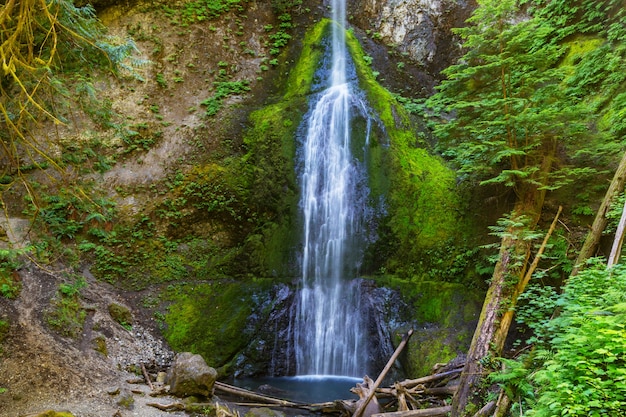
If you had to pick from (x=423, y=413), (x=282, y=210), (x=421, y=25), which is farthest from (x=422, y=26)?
(x=423, y=413)

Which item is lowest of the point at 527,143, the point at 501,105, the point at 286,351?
the point at 286,351

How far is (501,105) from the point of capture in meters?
7.38

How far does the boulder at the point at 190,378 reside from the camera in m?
6.96

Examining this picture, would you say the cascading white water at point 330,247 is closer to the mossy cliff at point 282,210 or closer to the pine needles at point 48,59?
the mossy cliff at point 282,210

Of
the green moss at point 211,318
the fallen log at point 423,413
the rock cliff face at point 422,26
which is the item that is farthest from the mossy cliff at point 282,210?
the rock cliff face at point 422,26

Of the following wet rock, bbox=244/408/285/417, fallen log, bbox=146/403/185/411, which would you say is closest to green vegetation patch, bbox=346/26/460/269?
wet rock, bbox=244/408/285/417

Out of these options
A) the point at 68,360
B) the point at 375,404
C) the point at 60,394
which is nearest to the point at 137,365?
the point at 68,360

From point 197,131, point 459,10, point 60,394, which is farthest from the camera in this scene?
point 459,10

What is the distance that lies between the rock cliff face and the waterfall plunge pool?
12634 millimetres

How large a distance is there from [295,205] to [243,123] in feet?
12.3

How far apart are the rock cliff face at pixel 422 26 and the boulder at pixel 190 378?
14.2 metres

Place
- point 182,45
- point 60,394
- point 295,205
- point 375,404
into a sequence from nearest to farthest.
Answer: point 60,394
point 375,404
point 295,205
point 182,45

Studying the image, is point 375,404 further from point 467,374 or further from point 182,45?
point 182,45

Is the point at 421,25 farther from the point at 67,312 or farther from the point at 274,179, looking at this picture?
the point at 67,312
